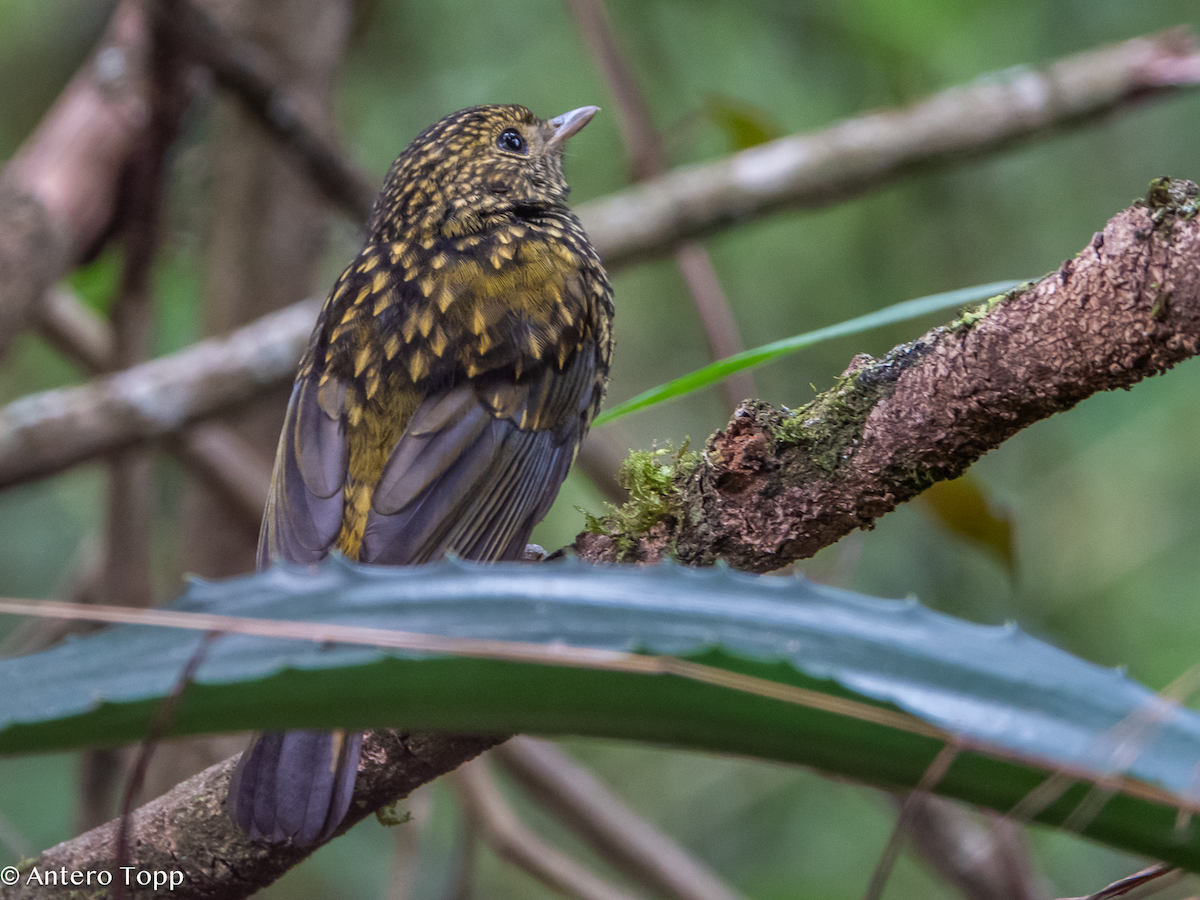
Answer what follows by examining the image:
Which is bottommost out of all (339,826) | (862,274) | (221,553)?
(339,826)

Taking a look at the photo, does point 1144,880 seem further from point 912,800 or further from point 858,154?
point 858,154

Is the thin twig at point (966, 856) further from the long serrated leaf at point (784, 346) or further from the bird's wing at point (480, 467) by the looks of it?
the long serrated leaf at point (784, 346)

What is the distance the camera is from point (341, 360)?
2.47m

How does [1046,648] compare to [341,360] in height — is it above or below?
below

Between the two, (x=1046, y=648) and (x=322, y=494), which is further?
(x=322, y=494)

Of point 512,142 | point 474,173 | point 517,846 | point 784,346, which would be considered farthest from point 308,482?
point 517,846

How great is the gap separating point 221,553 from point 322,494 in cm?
232

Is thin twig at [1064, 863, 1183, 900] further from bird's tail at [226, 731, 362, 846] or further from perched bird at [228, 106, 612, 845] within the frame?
perched bird at [228, 106, 612, 845]

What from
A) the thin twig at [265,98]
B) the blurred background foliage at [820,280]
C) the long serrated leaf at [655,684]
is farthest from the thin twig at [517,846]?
the long serrated leaf at [655,684]

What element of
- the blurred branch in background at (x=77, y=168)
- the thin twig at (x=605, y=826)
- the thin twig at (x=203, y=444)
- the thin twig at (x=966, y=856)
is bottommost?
the thin twig at (x=966, y=856)

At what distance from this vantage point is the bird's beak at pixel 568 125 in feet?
11.0

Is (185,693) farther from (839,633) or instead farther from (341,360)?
(341,360)

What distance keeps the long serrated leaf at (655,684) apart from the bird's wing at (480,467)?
113cm

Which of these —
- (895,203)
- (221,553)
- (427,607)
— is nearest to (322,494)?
(427,607)
